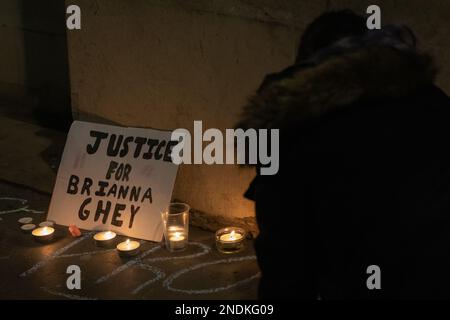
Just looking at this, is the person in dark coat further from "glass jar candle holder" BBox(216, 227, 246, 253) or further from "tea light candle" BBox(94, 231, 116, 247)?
"tea light candle" BBox(94, 231, 116, 247)

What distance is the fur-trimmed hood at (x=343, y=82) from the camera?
215 cm

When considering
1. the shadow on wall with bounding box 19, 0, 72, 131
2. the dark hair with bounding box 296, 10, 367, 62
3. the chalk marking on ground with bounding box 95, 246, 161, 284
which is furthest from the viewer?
the shadow on wall with bounding box 19, 0, 72, 131

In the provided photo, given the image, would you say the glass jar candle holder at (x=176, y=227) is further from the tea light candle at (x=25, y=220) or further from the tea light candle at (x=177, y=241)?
the tea light candle at (x=25, y=220)

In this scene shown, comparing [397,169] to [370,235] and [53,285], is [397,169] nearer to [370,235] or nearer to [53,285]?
[370,235]

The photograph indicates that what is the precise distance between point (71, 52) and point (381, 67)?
11.1 ft

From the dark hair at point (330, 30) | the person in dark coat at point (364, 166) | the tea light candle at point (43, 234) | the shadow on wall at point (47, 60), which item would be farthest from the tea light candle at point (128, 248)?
the shadow on wall at point (47, 60)

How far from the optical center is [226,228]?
14.1 ft

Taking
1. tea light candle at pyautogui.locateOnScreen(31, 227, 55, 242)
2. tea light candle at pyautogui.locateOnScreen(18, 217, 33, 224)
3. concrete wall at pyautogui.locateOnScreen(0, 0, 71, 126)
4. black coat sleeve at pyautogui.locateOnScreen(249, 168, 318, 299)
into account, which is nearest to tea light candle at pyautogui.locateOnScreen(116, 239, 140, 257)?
tea light candle at pyautogui.locateOnScreen(31, 227, 55, 242)

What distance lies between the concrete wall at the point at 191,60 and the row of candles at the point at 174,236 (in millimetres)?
279

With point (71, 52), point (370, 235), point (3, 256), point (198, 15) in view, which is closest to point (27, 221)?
point (3, 256)

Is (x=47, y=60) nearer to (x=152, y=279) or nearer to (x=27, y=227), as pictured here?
(x=27, y=227)

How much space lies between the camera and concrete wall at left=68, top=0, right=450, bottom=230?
13.0 feet

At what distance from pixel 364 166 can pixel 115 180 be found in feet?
9.02

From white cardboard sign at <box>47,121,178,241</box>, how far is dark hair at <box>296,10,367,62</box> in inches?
85.8
